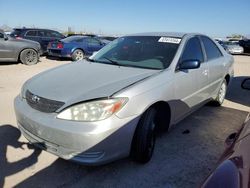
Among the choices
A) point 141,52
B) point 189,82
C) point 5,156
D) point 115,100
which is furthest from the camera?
point 141,52

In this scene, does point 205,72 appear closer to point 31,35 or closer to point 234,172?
point 234,172

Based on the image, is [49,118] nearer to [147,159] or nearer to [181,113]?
[147,159]

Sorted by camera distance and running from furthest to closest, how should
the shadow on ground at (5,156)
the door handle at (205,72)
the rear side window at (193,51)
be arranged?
the door handle at (205,72) → the rear side window at (193,51) → the shadow on ground at (5,156)

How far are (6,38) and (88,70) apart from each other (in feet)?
27.6

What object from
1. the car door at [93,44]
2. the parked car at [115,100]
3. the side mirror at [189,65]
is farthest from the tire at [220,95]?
the car door at [93,44]

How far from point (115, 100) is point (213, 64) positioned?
2.69m

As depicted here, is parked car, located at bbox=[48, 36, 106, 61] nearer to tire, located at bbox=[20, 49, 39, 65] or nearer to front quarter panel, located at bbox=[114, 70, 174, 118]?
tire, located at bbox=[20, 49, 39, 65]

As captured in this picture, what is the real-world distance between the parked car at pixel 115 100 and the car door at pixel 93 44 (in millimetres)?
9724

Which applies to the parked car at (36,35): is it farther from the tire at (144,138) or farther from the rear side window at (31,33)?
the tire at (144,138)

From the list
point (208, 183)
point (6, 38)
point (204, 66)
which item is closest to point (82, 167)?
point (208, 183)

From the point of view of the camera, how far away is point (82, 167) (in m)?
3.14

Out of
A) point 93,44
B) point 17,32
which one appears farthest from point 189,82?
point 17,32

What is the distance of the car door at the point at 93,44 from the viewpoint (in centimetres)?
A: 1384

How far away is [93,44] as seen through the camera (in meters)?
14.1
